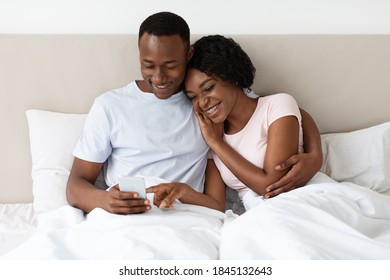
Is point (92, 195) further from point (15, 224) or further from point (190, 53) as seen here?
point (190, 53)

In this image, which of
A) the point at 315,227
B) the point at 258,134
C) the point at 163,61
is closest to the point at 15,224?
the point at 163,61

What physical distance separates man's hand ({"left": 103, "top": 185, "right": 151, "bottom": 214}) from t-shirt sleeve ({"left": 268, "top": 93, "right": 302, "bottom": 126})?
49 cm

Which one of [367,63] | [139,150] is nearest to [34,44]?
[139,150]

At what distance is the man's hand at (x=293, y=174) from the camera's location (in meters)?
1.65

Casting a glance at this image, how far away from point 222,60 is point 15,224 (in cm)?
84

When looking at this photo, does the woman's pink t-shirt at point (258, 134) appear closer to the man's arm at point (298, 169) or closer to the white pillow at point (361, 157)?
the man's arm at point (298, 169)

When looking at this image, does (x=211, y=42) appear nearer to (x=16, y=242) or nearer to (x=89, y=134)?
(x=89, y=134)

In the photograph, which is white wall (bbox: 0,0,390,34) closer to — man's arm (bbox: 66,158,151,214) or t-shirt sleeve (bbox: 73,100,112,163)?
t-shirt sleeve (bbox: 73,100,112,163)

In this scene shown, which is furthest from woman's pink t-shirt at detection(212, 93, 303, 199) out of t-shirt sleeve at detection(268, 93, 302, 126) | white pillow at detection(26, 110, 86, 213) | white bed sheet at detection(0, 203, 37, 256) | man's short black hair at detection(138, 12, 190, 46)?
white bed sheet at detection(0, 203, 37, 256)

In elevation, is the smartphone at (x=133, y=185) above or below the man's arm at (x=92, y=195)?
above

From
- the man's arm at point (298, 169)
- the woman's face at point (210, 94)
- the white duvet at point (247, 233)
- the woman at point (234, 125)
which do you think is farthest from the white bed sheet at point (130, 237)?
the woman's face at point (210, 94)

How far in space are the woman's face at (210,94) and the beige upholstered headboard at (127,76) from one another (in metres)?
0.25

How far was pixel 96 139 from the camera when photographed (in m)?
1.72

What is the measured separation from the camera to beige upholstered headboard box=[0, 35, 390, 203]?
1886mm
